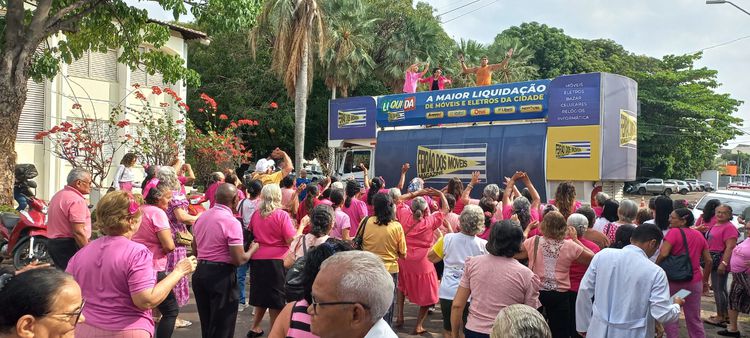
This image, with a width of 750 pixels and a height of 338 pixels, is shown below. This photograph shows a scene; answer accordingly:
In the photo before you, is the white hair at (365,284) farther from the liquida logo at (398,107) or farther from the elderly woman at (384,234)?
the liquida logo at (398,107)

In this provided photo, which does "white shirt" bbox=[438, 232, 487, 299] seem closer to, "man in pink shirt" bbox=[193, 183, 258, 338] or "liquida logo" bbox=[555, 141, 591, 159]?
"man in pink shirt" bbox=[193, 183, 258, 338]

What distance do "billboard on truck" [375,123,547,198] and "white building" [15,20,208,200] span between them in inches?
274

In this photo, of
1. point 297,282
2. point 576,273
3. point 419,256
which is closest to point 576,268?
point 576,273

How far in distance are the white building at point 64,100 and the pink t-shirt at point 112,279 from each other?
15.1 m

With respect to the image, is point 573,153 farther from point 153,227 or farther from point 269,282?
point 153,227

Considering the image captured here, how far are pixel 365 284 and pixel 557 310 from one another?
3.16 m

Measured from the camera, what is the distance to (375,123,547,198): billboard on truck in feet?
45.9

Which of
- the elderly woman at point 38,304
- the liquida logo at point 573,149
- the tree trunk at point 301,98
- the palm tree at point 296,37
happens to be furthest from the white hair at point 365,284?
the palm tree at point 296,37

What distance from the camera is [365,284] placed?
2154mm

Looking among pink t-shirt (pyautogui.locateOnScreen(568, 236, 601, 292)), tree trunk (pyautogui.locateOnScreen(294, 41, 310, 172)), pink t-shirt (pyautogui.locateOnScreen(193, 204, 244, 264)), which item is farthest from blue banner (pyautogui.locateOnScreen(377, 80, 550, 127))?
pink t-shirt (pyautogui.locateOnScreen(193, 204, 244, 264))

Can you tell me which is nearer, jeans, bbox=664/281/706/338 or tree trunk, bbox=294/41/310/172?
jeans, bbox=664/281/706/338

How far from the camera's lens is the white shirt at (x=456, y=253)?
17.6 ft

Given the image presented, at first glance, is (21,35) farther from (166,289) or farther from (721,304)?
(721,304)

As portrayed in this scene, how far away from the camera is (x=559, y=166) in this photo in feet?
44.2
